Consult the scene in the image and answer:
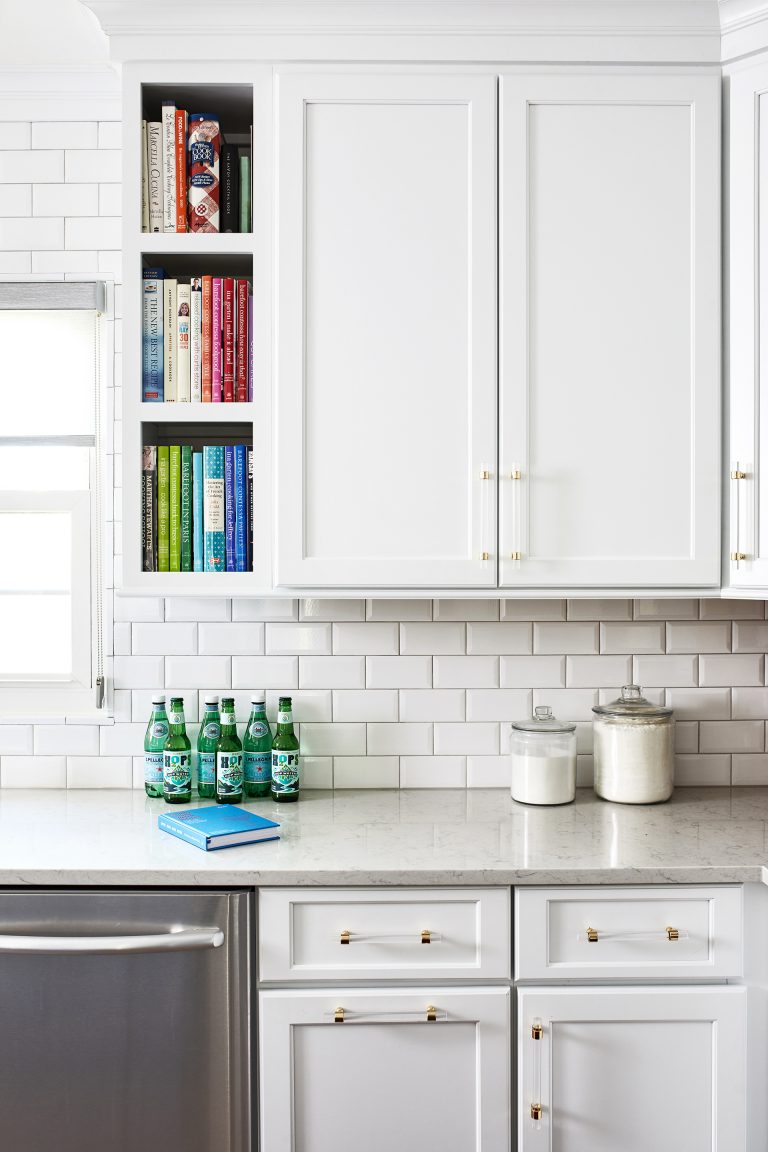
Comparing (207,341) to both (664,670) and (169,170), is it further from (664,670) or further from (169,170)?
(664,670)

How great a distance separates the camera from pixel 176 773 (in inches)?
76.5

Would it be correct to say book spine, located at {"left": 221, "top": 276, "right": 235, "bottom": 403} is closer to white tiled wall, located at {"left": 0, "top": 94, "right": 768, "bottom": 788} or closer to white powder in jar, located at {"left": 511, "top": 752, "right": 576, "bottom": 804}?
white tiled wall, located at {"left": 0, "top": 94, "right": 768, "bottom": 788}

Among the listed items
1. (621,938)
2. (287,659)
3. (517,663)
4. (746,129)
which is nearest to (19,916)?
(287,659)

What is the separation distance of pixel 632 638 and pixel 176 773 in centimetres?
111

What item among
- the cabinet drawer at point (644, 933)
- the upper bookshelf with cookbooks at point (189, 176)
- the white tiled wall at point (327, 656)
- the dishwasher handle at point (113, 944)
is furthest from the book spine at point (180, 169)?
the cabinet drawer at point (644, 933)

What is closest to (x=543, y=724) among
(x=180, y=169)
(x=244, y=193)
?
(x=244, y=193)

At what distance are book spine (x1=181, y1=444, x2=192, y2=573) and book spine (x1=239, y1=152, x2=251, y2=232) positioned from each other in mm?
477

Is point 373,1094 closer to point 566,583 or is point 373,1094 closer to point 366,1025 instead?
point 366,1025

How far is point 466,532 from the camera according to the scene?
1.78 m

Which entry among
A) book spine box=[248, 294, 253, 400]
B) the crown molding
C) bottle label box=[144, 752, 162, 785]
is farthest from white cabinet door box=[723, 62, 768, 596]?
bottle label box=[144, 752, 162, 785]

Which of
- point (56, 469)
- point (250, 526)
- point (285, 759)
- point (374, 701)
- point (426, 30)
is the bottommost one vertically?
point (285, 759)

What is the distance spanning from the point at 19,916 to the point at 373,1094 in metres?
A: 0.69

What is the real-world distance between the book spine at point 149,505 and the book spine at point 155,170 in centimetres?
46

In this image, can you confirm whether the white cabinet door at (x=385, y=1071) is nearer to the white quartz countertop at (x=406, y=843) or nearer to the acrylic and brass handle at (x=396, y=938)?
the acrylic and brass handle at (x=396, y=938)
